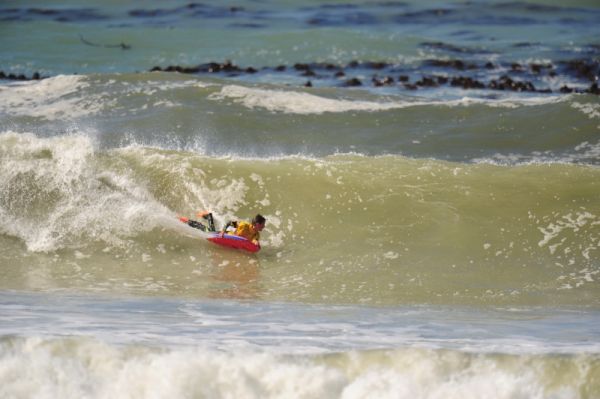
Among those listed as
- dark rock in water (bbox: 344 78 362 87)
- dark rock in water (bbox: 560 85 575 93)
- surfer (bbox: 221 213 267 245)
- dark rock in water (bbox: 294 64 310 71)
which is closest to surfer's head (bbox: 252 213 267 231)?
surfer (bbox: 221 213 267 245)

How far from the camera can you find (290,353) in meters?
7.67

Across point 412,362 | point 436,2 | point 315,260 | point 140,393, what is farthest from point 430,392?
point 436,2

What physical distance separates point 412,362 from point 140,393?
168cm

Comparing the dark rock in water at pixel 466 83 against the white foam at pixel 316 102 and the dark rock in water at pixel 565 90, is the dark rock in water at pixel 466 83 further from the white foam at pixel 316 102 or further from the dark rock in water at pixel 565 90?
the white foam at pixel 316 102

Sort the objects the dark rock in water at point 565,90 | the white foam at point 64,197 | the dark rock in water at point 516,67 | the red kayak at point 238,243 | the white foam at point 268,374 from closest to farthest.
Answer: the white foam at point 268,374
the red kayak at point 238,243
the white foam at point 64,197
the dark rock in water at point 565,90
the dark rock in water at point 516,67

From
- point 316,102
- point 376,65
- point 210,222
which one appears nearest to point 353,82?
point 376,65

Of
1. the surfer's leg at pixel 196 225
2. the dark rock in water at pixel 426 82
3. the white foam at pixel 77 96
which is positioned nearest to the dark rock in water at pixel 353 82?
the dark rock in water at pixel 426 82

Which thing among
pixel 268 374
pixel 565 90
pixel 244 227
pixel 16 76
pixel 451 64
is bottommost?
pixel 16 76

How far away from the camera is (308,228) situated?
1340cm

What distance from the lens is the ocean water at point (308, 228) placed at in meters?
7.50

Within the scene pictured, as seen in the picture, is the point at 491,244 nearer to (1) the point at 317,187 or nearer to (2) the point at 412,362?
(1) the point at 317,187

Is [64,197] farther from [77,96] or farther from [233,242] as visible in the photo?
[77,96]

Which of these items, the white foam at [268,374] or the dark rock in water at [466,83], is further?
the dark rock in water at [466,83]

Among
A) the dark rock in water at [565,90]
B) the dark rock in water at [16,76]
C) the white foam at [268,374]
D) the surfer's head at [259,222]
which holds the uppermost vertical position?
the white foam at [268,374]
